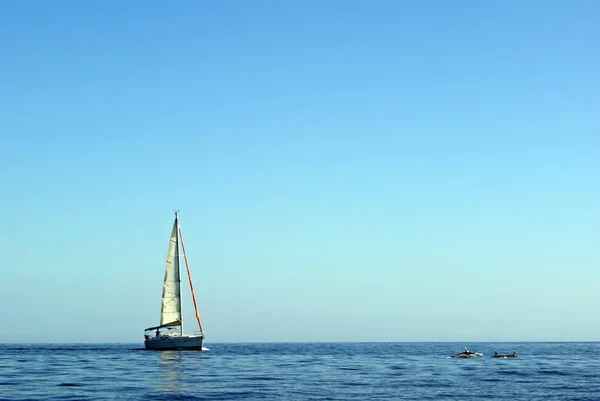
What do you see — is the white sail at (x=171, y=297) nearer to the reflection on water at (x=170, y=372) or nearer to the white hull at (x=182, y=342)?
the white hull at (x=182, y=342)

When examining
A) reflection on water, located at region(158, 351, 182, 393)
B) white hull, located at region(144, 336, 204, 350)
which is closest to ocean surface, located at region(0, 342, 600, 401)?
reflection on water, located at region(158, 351, 182, 393)

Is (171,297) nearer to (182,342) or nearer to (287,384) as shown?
(182,342)

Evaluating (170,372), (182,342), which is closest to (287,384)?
(170,372)

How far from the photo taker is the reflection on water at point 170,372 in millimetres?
68250

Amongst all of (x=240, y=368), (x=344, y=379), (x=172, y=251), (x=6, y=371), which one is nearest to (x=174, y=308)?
(x=172, y=251)

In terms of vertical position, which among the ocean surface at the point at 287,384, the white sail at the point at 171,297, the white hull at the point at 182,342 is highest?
the white sail at the point at 171,297

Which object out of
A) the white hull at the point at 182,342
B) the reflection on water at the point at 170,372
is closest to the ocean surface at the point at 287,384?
the reflection on water at the point at 170,372

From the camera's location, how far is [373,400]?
196 feet

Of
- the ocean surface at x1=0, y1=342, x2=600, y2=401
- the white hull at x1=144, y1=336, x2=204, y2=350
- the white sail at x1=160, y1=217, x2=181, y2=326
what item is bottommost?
the ocean surface at x1=0, y1=342, x2=600, y2=401

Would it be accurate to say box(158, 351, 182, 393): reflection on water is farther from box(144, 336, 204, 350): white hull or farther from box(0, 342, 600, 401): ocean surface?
box(144, 336, 204, 350): white hull

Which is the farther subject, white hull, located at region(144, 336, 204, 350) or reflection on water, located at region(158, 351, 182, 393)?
white hull, located at region(144, 336, 204, 350)

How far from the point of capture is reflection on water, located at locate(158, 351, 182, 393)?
6825 cm

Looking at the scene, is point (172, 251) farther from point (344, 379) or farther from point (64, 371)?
point (344, 379)

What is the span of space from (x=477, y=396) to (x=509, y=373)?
3245 centimetres
